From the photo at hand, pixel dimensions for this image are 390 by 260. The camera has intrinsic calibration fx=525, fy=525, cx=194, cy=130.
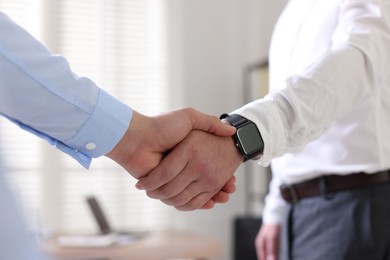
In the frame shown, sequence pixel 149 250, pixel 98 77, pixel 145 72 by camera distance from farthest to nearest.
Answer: pixel 145 72
pixel 98 77
pixel 149 250

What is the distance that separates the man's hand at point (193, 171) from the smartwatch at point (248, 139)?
24 millimetres

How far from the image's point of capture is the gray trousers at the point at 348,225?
3.67ft

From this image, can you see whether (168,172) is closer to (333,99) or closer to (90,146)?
(90,146)

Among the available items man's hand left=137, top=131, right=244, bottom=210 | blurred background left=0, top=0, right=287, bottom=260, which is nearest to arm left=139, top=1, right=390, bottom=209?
man's hand left=137, top=131, right=244, bottom=210

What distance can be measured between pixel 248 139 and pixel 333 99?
0.19 m

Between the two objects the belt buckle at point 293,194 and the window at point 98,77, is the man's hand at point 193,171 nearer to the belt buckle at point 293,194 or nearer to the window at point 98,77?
the belt buckle at point 293,194

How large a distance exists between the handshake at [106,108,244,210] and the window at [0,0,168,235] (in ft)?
6.44

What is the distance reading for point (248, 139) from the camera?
1031 millimetres

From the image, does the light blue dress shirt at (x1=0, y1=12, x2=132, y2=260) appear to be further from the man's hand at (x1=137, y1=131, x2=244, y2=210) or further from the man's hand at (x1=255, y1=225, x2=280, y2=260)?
the man's hand at (x1=255, y1=225, x2=280, y2=260)

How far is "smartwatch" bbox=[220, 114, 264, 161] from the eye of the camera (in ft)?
3.38

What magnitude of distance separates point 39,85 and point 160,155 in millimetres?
279

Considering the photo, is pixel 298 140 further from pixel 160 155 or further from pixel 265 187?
pixel 265 187

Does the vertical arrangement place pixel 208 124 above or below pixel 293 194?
above

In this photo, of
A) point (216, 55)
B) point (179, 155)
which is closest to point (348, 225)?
point (179, 155)
